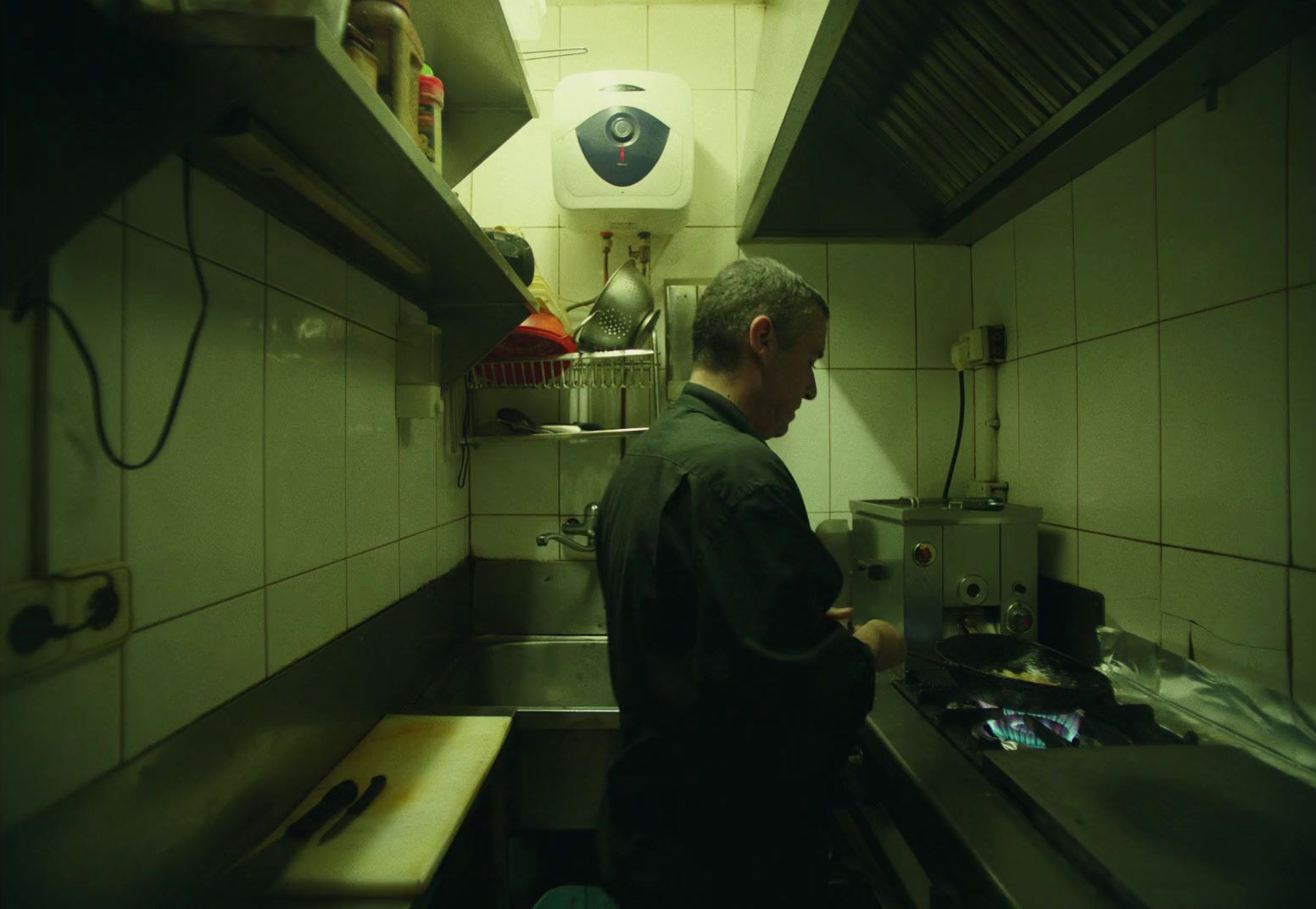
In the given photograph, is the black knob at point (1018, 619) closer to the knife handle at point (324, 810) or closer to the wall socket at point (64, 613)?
the knife handle at point (324, 810)

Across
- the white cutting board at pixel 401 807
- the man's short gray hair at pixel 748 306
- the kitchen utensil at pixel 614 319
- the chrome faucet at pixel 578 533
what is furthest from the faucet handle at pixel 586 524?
the man's short gray hair at pixel 748 306

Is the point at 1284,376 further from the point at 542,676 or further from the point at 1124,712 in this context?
the point at 542,676

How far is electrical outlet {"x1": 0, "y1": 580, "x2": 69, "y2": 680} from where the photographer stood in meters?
0.44

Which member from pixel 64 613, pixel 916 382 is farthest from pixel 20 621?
pixel 916 382

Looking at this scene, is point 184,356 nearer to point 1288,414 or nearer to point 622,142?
point 622,142

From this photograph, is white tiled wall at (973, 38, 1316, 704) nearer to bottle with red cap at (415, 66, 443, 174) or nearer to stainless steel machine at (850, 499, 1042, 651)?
stainless steel machine at (850, 499, 1042, 651)

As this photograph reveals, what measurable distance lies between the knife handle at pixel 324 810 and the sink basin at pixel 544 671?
30.5 inches

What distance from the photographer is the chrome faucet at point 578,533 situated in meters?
1.55

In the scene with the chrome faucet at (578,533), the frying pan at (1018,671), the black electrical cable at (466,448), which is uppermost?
the black electrical cable at (466,448)

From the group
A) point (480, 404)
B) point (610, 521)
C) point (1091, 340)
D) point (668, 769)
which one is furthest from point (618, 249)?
point (668, 769)

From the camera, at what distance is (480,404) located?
1659 millimetres

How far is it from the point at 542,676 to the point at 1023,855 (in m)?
1.23

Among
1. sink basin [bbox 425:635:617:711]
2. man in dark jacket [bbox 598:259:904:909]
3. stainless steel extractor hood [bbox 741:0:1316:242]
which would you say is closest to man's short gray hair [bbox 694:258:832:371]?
man in dark jacket [bbox 598:259:904:909]

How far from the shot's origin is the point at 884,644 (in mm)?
958
